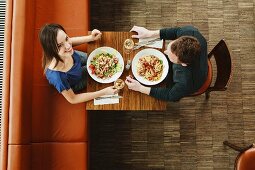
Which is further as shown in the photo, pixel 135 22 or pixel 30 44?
pixel 135 22

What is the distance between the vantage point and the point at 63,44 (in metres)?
2.39

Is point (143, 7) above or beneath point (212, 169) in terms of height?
above

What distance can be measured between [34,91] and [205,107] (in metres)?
1.90

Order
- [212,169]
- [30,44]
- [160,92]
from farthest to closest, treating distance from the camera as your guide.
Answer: [212,169] < [30,44] < [160,92]

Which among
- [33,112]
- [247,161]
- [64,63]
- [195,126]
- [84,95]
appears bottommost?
[247,161]

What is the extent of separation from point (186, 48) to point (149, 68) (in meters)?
0.45

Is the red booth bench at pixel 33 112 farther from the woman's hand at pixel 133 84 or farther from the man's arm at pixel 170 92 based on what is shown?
the man's arm at pixel 170 92

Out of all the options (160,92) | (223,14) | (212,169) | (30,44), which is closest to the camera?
(160,92)

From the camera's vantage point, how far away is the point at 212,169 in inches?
129

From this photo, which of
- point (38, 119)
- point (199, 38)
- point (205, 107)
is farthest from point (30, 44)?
point (205, 107)

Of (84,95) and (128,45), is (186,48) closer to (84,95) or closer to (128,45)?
(128,45)

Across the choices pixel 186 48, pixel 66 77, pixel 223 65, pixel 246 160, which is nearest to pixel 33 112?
pixel 66 77

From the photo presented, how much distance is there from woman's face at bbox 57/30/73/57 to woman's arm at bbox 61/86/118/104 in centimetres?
34

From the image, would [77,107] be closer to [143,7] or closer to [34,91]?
[34,91]
